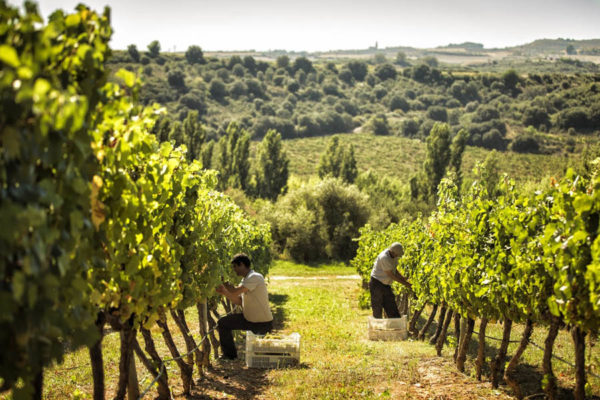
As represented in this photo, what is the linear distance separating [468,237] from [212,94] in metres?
99.7

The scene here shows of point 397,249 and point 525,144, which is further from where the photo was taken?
point 525,144

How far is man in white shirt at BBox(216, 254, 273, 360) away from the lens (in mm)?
8008

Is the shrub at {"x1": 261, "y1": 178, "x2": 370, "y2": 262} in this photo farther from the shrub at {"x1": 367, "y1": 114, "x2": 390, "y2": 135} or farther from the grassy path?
the shrub at {"x1": 367, "y1": 114, "x2": 390, "y2": 135}

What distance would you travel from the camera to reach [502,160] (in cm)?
6794

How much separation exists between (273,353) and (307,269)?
23.9m

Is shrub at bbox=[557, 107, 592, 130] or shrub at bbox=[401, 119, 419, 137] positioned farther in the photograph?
shrub at bbox=[401, 119, 419, 137]

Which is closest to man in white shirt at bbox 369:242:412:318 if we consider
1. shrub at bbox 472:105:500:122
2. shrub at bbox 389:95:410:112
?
shrub at bbox 472:105:500:122

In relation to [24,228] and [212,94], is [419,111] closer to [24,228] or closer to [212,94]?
[212,94]

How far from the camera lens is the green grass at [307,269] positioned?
29.9 m

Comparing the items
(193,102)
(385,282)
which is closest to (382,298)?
(385,282)

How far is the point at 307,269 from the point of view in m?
31.7

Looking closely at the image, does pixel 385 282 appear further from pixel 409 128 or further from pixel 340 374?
pixel 409 128

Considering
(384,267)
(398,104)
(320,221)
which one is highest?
(398,104)

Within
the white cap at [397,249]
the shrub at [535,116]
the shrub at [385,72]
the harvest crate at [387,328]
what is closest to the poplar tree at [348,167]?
the white cap at [397,249]
